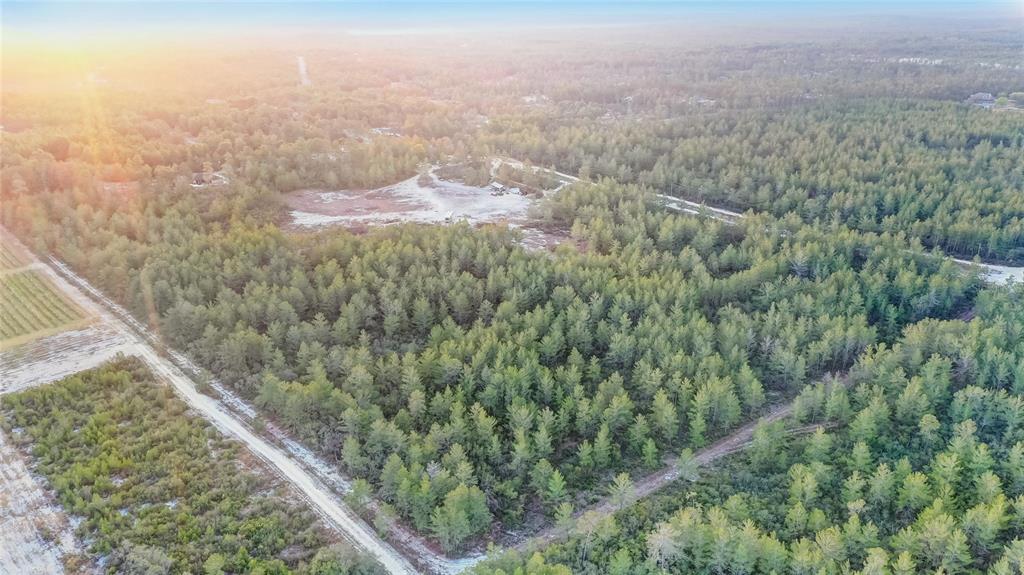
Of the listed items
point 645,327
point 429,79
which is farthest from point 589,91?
point 645,327

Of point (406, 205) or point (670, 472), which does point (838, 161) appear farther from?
point (670, 472)

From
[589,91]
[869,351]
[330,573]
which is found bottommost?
[330,573]

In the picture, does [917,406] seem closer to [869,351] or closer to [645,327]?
[869,351]

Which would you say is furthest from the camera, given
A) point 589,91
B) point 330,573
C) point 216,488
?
point 589,91

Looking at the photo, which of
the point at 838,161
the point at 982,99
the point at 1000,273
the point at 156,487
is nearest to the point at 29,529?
the point at 156,487

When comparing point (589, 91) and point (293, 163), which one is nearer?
point (293, 163)

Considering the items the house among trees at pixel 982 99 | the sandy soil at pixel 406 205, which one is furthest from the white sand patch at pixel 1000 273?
the house among trees at pixel 982 99

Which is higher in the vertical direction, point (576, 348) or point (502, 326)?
point (502, 326)
